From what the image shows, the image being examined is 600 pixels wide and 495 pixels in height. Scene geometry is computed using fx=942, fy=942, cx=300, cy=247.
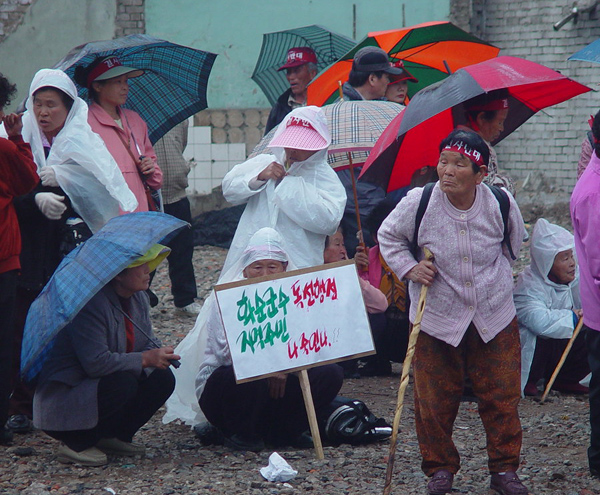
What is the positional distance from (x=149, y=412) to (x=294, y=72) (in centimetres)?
417

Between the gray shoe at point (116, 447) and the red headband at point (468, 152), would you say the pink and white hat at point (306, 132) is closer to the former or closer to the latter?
the red headband at point (468, 152)


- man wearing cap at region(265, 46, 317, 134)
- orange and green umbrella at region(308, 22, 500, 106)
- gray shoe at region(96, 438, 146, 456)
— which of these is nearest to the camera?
gray shoe at region(96, 438, 146, 456)

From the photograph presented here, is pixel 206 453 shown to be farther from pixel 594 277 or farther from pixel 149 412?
pixel 594 277

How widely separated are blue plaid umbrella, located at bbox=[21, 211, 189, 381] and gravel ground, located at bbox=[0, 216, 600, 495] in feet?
1.74

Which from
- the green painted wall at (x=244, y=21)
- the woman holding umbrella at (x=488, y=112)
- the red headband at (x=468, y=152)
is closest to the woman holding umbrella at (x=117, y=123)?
the woman holding umbrella at (x=488, y=112)

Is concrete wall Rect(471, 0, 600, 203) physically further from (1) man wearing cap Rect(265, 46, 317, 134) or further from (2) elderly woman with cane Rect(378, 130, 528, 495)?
(2) elderly woman with cane Rect(378, 130, 528, 495)

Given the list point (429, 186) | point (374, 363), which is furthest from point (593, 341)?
point (374, 363)

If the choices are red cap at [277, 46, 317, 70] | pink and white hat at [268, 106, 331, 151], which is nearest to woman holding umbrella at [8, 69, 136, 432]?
pink and white hat at [268, 106, 331, 151]

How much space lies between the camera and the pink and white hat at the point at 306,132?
5.57 meters

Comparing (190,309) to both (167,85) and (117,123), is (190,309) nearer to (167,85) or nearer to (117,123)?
(167,85)

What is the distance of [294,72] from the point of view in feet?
27.0

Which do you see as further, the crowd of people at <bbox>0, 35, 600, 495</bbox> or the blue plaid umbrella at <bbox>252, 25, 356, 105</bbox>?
the blue plaid umbrella at <bbox>252, 25, 356, 105</bbox>

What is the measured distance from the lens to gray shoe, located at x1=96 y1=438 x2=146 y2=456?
4.84 m

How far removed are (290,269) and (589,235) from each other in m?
1.61
